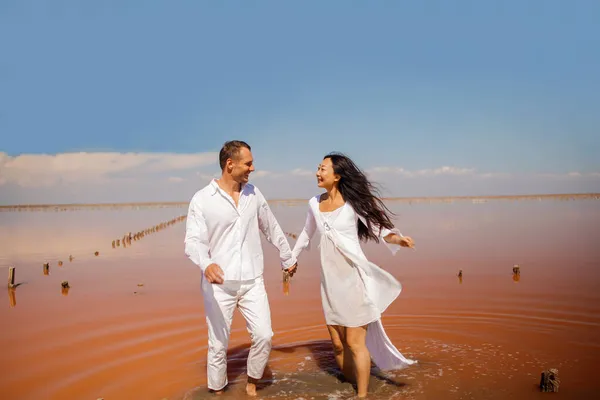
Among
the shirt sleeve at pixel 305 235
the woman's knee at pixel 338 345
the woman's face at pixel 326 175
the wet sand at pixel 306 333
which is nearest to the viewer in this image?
the woman's face at pixel 326 175

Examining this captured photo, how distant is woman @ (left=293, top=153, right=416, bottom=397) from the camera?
189 inches

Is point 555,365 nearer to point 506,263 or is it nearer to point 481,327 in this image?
point 481,327

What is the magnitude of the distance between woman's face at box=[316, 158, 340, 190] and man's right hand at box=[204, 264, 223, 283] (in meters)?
1.34

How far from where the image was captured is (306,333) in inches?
301

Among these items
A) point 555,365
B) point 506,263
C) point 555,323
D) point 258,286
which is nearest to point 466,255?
point 506,263

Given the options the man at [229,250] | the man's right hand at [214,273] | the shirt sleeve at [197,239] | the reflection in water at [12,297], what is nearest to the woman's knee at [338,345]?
the man at [229,250]

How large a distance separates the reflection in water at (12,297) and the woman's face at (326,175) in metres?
9.04

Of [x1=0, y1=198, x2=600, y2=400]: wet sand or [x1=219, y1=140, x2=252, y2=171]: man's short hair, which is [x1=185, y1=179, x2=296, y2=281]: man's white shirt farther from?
[x1=0, y1=198, x2=600, y2=400]: wet sand

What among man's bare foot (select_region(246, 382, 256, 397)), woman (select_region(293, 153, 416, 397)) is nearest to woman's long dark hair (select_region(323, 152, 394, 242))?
woman (select_region(293, 153, 416, 397))

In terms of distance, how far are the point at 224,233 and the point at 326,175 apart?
1.15 m

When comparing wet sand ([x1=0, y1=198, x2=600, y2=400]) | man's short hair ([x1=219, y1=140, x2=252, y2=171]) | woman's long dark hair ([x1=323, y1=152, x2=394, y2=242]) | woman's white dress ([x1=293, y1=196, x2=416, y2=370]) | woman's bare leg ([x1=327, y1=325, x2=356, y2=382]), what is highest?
man's short hair ([x1=219, y1=140, x2=252, y2=171])

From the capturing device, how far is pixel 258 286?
192 inches

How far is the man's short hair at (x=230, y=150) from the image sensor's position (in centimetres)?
483

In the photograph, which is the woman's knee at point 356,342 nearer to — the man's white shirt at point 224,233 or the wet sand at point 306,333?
the wet sand at point 306,333
